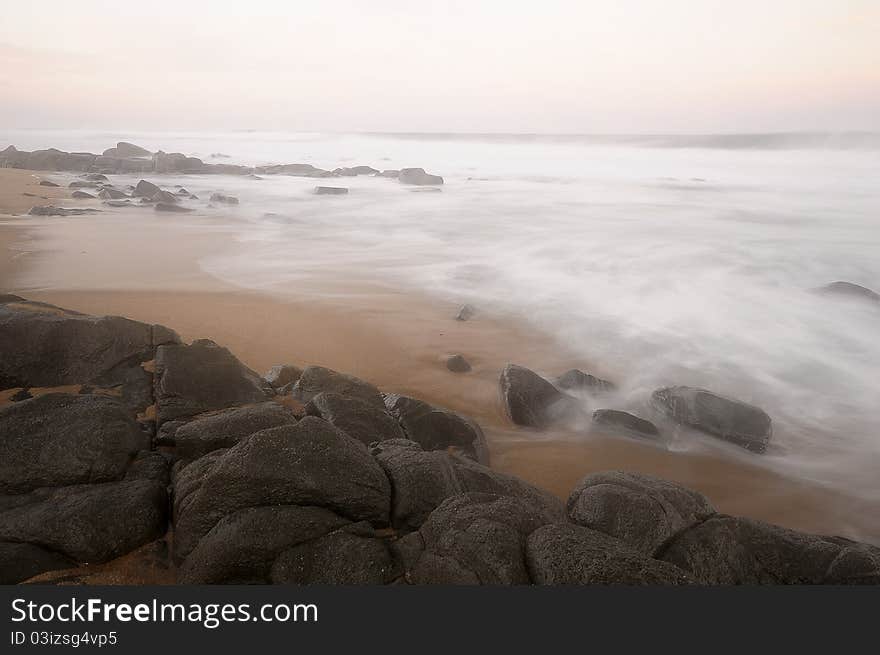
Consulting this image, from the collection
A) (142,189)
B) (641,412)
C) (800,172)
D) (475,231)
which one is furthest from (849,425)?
(800,172)

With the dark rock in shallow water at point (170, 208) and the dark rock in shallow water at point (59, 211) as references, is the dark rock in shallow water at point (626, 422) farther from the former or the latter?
the dark rock in shallow water at point (170, 208)

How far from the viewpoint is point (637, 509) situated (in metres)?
3.48

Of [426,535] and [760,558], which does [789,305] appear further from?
[426,535]

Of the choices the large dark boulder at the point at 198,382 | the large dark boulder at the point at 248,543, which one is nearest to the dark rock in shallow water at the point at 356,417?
the large dark boulder at the point at 198,382

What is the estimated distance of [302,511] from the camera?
10.4ft

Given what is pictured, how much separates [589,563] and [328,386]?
3.30 metres

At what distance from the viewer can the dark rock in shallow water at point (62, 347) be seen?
483 cm

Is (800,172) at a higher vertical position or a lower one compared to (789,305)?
higher

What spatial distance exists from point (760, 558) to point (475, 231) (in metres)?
16.4

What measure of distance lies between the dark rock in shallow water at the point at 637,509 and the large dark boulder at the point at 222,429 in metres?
2.28

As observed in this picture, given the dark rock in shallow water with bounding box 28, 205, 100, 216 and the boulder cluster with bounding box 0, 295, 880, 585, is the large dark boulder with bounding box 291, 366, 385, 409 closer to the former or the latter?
the boulder cluster with bounding box 0, 295, 880, 585

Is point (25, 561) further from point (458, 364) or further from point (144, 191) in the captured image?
point (144, 191)

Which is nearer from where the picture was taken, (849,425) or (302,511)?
(302,511)

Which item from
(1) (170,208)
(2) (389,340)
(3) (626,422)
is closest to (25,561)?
(2) (389,340)
